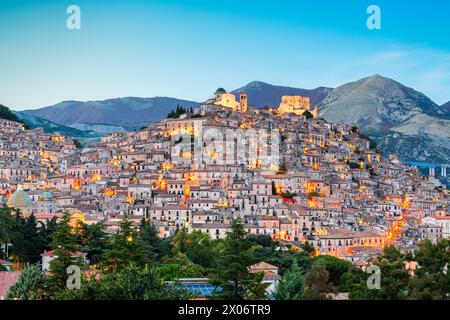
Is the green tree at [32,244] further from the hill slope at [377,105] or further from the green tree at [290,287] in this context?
the hill slope at [377,105]

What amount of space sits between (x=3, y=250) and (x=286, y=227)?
895 inches

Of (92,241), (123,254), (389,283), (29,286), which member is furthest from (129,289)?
(92,241)

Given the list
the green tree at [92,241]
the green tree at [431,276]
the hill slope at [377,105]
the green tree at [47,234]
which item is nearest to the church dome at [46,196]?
the green tree at [92,241]

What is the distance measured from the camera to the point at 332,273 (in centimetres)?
3394

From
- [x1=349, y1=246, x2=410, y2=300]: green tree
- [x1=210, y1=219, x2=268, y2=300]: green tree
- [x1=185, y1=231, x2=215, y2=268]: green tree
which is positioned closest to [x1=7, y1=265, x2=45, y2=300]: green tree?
[x1=210, y1=219, x2=268, y2=300]: green tree

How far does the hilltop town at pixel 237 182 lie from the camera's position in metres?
49.6

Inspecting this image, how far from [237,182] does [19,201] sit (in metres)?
18.5

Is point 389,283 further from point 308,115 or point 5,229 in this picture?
point 308,115

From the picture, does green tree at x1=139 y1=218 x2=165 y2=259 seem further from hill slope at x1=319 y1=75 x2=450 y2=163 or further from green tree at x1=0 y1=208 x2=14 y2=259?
hill slope at x1=319 y1=75 x2=450 y2=163

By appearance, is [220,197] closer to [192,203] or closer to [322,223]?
[192,203]

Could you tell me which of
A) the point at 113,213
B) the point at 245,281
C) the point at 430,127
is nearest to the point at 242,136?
the point at 113,213

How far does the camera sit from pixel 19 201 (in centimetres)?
5166

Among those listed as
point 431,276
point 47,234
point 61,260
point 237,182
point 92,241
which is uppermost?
point 237,182

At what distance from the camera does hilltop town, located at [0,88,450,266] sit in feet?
163
